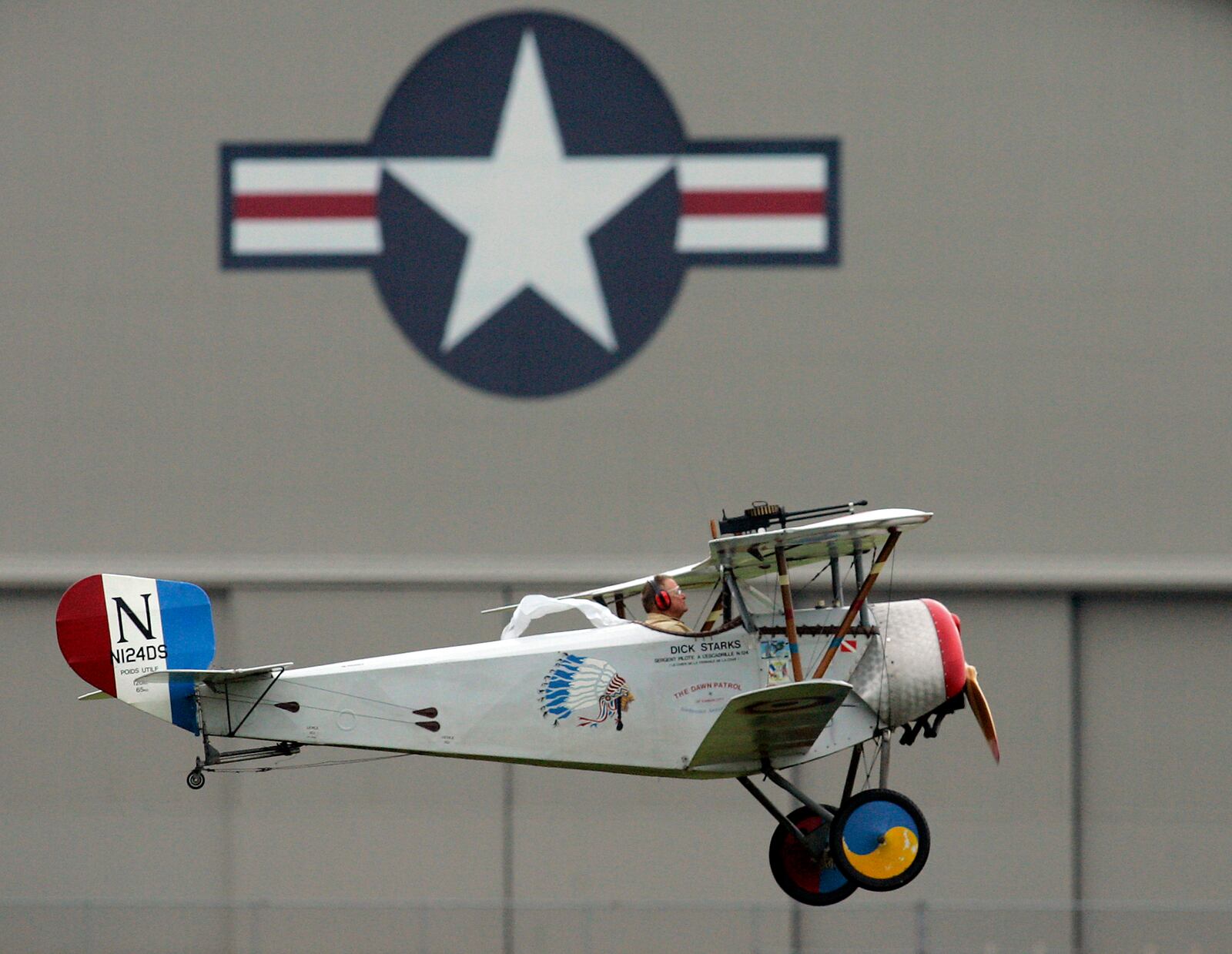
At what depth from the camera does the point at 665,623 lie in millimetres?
9336

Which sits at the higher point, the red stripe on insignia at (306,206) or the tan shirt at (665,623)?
the red stripe on insignia at (306,206)

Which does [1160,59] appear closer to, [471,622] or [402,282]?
[402,282]

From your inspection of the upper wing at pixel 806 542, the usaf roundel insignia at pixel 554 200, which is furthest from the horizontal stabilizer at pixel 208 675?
the usaf roundel insignia at pixel 554 200

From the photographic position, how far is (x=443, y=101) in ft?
54.3

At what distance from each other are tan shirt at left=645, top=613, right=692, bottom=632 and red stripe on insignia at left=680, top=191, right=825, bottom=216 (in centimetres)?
802

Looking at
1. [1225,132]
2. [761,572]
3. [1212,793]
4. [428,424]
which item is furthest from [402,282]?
[1212,793]

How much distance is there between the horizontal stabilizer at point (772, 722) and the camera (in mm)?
8461

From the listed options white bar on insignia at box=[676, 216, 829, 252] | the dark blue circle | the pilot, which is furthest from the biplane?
white bar on insignia at box=[676, 216, 829, 252]

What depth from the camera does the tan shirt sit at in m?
9.24

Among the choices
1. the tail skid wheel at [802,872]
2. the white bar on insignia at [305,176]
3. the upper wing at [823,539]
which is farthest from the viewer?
the white bar on insignia at [305,176]

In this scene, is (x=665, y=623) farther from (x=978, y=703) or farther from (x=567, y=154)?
(x=567, y=154)

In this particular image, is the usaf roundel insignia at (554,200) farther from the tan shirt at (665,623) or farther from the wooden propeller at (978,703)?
the wooden propeller at (978,703)

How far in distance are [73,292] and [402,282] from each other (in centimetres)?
359

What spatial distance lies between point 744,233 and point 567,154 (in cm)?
205
